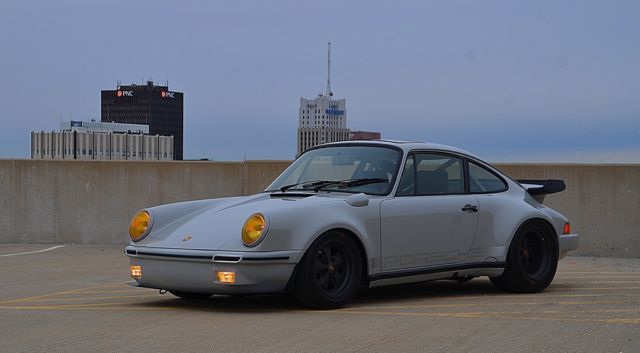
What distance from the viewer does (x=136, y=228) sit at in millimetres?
8156

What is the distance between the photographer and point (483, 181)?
360 inches

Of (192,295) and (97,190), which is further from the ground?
(97,190)

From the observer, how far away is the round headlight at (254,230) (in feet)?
24.0

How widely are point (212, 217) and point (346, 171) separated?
50.2 inches

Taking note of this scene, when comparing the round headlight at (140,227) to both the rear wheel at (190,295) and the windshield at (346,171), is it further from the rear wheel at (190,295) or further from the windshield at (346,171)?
the windshield at (346,171)

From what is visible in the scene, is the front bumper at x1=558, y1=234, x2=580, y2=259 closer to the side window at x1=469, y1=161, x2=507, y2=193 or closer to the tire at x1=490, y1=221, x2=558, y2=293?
the tire at x1=490, y1=221, x2=558, y2=293

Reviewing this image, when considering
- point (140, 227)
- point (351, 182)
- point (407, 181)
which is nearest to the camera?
point (140, 227)

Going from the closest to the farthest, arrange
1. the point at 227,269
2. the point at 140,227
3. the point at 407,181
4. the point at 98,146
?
the point at 227,269
the point at 140,227
the point at 407,181
the point at 98,146

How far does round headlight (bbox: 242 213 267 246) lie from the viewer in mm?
7309

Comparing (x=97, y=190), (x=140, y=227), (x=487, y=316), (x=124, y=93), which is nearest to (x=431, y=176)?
(x=487, y=316)

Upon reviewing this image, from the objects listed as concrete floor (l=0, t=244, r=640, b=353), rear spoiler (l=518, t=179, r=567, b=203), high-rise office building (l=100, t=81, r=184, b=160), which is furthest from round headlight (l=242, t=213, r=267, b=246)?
high-rise office building (l=100, t=81, r=184, b=160)

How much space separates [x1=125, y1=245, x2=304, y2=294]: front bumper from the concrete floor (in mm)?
210

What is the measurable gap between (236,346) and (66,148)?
2461 cm

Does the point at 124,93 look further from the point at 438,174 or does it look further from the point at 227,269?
the point at 227,269
